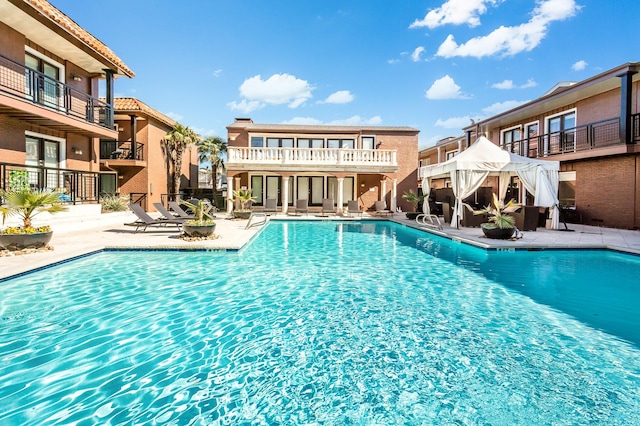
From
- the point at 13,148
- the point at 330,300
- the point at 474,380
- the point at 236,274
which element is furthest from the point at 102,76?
the point at 474,380

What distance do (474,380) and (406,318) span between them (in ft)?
5.26

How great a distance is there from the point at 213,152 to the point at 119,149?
8809 mm

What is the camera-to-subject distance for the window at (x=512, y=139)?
2223 cm

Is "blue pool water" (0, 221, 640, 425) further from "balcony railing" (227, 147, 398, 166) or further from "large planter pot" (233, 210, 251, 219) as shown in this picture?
"balcony railing" (227, 147, 398, 166)

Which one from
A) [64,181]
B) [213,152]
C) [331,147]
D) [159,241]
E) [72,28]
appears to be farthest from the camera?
[213,152]

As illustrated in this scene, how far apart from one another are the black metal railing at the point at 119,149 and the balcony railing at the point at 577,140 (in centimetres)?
2297

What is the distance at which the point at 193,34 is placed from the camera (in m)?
17.7

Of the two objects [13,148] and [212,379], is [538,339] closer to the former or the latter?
[212,379]

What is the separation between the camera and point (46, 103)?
12992 millimetres

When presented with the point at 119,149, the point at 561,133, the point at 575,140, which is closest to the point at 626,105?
the point at 575,140

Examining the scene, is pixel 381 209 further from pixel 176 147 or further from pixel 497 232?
pixel 176 147

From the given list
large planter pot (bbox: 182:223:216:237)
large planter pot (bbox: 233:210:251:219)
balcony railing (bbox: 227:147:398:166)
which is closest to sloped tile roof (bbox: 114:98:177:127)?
balcony railing (bbox: 227:147:398:166)

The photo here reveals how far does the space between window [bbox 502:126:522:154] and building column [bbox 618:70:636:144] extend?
7207 millimetres

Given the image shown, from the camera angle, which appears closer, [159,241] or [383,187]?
[159,241]
